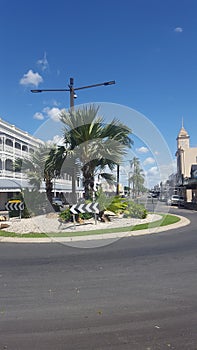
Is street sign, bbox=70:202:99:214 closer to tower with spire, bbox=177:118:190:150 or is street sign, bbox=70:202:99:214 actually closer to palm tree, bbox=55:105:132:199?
palm tree, bbox=55:105:132:199

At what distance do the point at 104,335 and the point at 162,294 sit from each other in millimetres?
1784

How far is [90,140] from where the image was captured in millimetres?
15523

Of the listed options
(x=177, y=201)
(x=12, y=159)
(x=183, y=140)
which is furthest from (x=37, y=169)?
(x=183, y=140)

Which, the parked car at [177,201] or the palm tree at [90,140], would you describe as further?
the parked car at [177,201]

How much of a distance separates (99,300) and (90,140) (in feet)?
37.7

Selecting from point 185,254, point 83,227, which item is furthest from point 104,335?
point 83,227

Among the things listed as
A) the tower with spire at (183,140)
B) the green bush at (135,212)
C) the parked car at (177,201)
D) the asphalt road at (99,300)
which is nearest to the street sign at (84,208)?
the green bush at (135,212)

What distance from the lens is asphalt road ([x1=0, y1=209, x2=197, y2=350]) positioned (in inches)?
137

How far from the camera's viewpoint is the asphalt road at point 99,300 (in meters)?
3.47

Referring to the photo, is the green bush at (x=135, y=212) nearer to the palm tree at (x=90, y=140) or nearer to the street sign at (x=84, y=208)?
the palm tree at (x=90, y=140)

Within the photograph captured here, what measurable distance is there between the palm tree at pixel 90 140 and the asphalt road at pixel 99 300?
765 centimetres

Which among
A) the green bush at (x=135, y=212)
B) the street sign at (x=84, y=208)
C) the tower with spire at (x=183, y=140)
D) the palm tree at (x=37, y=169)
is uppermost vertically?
the tower with spire at (x=183, y=140)

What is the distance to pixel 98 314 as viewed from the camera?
4211mm

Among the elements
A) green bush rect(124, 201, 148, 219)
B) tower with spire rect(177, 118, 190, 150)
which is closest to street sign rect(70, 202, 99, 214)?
green bush rect(124, 201, 148, 219)
